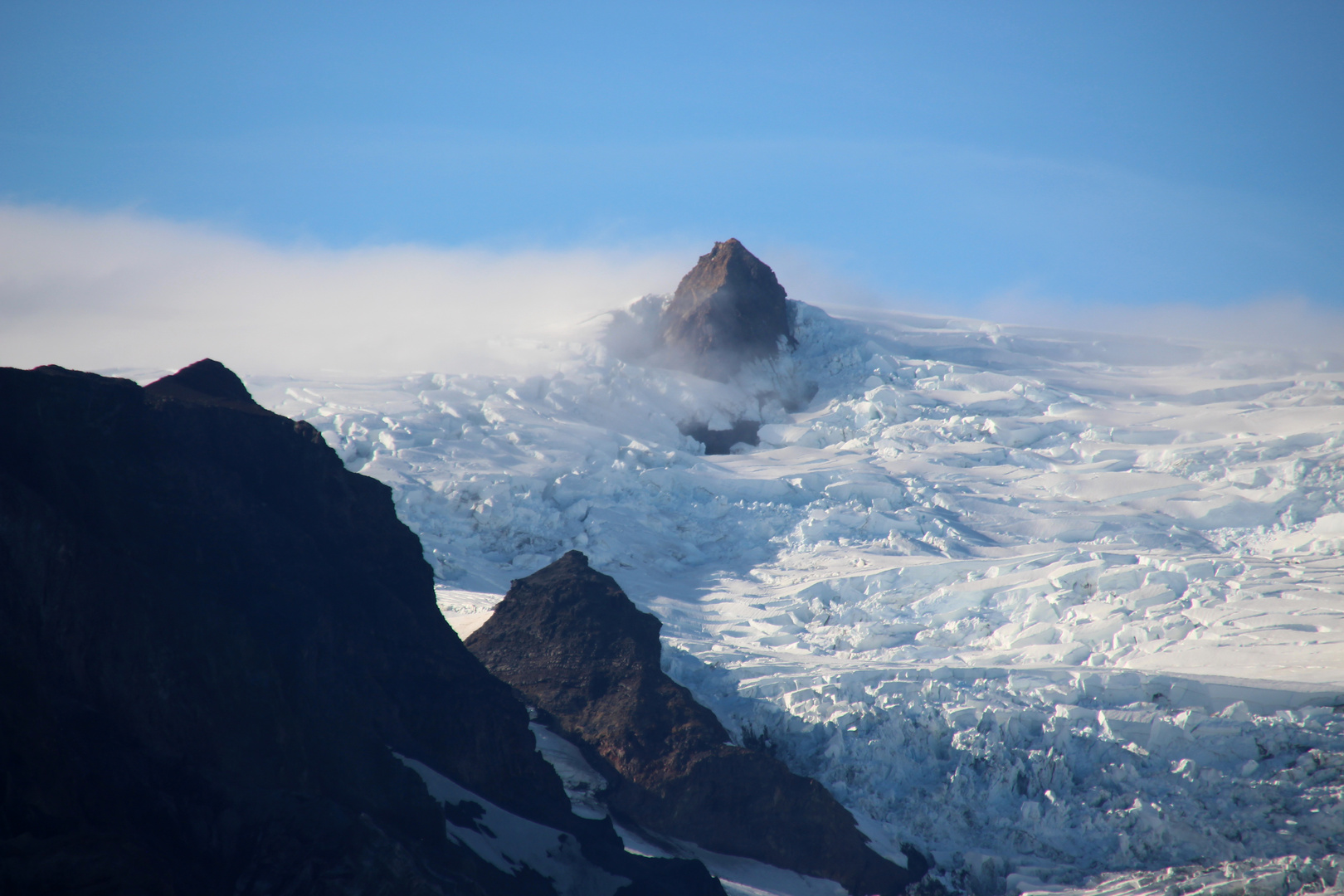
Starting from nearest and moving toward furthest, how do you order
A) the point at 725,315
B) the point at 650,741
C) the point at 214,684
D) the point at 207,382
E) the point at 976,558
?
the point at 214,684
the point at 207,382
the point at 650,741
the point at 976,558
the point at 725,315

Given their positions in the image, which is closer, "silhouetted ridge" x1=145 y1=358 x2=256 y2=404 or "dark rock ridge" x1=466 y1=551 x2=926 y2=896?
"silhouetted ridge" x1=145 y1=358 x2=256 y2=404

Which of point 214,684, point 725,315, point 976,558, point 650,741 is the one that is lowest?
point 650,741

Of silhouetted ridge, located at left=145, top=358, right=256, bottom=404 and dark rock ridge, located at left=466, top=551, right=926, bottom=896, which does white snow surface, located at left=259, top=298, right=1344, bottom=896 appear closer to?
dark rock ridge, located at left=466, top=551, right=926, bottom=896

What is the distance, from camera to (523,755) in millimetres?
21062

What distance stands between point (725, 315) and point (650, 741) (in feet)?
133

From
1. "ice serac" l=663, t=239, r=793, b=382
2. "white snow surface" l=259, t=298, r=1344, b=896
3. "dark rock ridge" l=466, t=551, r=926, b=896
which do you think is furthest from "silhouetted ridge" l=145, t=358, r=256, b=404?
"ice serac" l=663, t=239, r=793, b=382

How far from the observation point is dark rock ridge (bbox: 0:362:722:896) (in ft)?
41.5

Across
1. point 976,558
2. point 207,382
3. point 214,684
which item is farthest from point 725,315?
point 214,684

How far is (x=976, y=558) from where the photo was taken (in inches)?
1598

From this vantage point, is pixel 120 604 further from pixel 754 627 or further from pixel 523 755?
pixel 754 627

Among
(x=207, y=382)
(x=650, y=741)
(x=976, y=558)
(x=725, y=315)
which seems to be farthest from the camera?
(x=725, y=315)

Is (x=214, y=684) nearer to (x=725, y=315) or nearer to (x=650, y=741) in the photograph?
(x=650, y=741)

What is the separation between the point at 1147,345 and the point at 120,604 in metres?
72.4

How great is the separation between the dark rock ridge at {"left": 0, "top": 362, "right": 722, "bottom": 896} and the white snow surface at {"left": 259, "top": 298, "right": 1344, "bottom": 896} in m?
9.72
